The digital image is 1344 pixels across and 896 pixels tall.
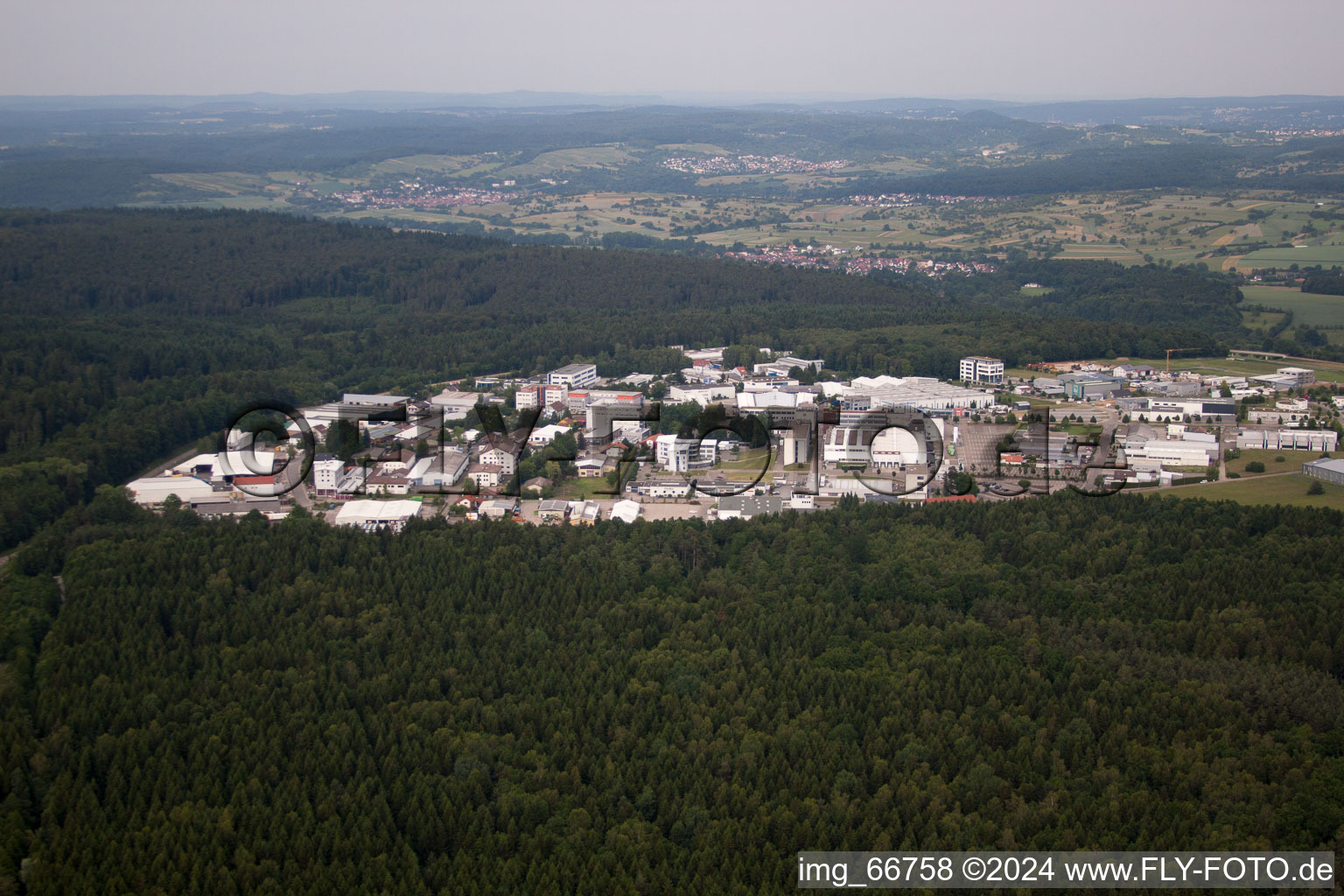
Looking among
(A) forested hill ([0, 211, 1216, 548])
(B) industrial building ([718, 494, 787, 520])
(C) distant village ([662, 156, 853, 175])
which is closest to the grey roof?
(B) industrial building ([718, 494, 787, 520])

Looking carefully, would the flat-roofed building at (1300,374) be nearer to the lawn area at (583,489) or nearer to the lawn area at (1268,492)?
the lawn area at (1268,492)

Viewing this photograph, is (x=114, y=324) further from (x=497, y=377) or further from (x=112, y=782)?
(x=112, y=782)

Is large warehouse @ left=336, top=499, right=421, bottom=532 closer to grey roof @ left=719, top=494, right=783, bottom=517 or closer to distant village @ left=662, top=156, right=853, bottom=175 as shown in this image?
grey roof @ left=719, top=494, right=783, bottom=517

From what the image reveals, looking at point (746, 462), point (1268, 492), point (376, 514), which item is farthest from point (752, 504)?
point (1268, 492)

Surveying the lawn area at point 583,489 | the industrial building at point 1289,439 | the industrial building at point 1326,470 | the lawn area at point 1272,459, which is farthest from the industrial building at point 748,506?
the industrial building at point 1289,439

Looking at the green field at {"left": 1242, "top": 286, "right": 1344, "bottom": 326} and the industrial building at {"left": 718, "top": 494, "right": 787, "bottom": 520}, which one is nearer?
the industrial building at {"left": 718, "top": 494, "right": 787, "bottom": 520}
